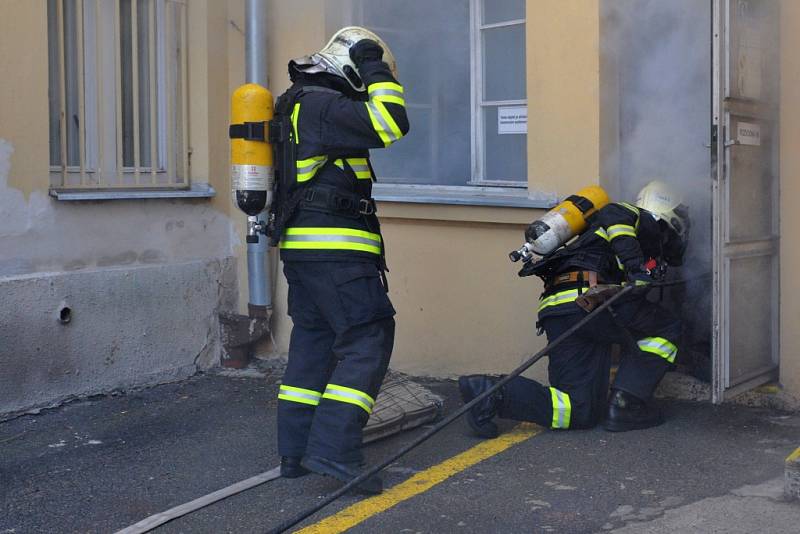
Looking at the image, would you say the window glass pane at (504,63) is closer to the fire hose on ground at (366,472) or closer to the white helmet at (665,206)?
the white helmet at (665,206)

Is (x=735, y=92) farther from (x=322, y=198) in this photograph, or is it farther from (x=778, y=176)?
(x=322, y=198)

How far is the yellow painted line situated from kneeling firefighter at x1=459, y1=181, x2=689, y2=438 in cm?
11

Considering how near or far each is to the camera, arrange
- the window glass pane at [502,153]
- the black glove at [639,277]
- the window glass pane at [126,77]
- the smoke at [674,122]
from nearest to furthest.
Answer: the black glove at [639,277] < the smoke at [674,122] < the window glass pane at [502,153] < the window glass pane at [126,77]

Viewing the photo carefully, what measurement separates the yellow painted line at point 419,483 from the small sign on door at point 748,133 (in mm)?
1728

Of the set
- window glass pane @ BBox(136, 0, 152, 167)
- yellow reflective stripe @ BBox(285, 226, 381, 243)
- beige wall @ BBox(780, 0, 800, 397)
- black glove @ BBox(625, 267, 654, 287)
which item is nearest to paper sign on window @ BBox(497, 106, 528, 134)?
beige wall @ BBox(780, 0, 800, 397)

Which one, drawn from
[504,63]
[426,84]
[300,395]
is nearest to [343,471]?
[300,395]

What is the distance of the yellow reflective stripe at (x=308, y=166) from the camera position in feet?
14.9

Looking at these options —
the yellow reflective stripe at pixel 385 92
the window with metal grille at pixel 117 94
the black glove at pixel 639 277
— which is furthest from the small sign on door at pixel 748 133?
the window with metal grille at pixel 117 94

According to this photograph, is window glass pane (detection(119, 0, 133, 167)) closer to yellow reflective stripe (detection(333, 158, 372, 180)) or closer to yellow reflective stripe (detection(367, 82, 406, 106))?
yellow reflective stripe (detection(333, 158, 372, 180))

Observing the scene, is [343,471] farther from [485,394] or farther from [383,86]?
[383,86]

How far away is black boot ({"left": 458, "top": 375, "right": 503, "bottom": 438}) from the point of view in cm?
504

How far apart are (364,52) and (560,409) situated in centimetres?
192

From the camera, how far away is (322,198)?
4.54 metres

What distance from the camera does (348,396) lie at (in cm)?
448
